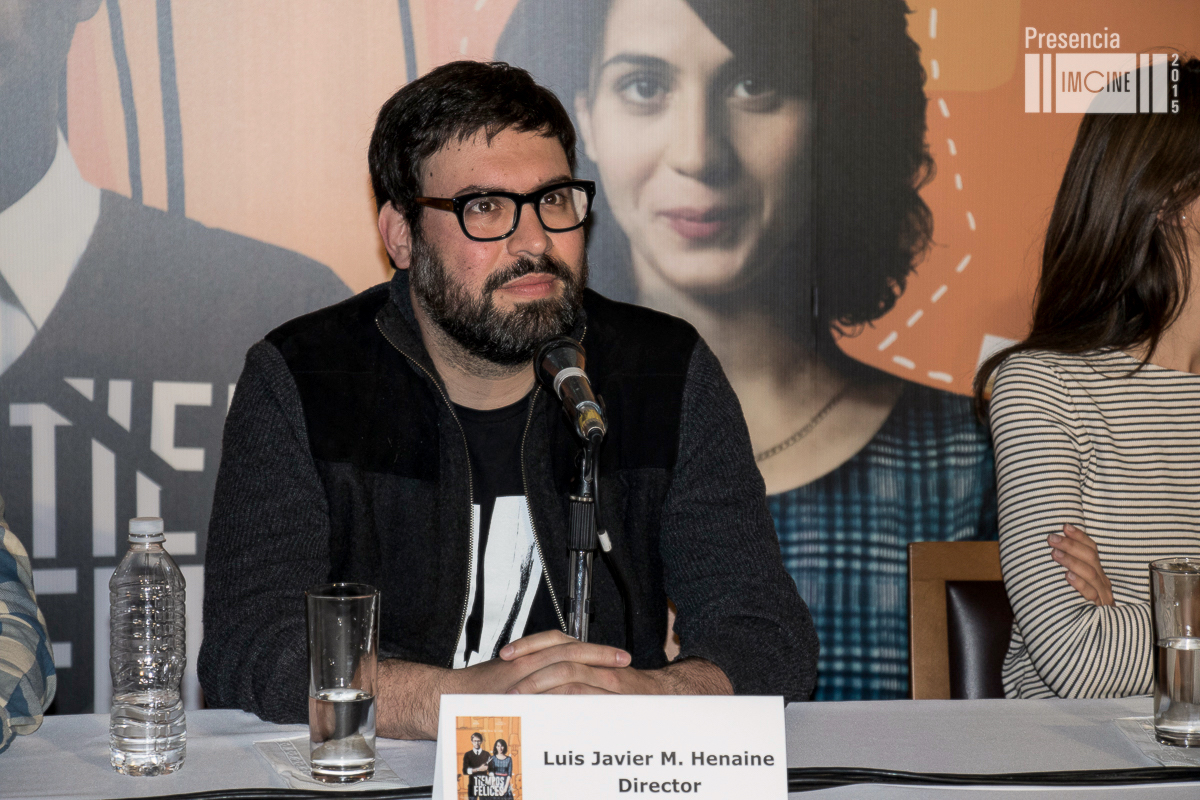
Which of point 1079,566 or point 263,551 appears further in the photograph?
point 1079,566

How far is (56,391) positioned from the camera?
7.80ft

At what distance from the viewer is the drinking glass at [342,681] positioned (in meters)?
1.06

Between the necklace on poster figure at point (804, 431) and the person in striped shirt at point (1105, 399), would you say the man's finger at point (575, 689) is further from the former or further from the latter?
the necklace on poster figure at point (804, 431)

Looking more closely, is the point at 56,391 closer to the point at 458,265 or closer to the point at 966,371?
the point at 458,265

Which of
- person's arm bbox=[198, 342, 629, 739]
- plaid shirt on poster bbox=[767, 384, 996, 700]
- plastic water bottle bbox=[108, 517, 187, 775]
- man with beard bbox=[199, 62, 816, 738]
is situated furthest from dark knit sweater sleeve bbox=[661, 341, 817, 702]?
plaid shirt on poster bbox=[767, 384, 996, 700]

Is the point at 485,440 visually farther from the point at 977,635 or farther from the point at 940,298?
the point at 940,298

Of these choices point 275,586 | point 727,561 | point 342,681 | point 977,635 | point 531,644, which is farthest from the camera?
point 977,635

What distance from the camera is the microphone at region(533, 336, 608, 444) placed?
1.17m

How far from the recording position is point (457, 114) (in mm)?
1803

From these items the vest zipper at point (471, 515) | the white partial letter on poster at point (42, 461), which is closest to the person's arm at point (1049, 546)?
the vest zipper at point (471, 515)

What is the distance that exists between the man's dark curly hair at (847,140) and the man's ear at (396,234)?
0.70m

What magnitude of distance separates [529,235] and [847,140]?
3.87ft

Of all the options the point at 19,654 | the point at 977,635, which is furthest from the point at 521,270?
the point at 977,635

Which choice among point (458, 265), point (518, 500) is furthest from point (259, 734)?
point (458, 265)
